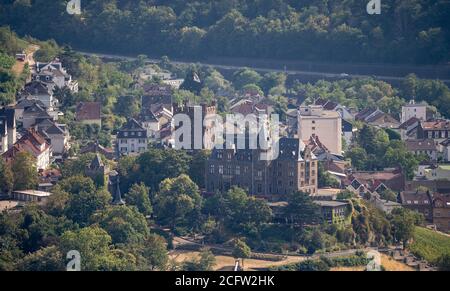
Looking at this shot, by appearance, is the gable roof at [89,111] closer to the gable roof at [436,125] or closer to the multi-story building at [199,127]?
the multi-story building at [199,127]

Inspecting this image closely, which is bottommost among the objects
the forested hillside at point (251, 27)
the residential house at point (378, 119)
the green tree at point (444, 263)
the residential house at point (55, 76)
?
the green tree at point (444, 263)

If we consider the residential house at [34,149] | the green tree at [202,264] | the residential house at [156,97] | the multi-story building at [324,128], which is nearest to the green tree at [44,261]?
the green tree at [202,264]

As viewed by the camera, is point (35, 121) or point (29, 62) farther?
point (29, 62)

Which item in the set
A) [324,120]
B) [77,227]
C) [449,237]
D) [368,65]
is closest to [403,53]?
[368,65]

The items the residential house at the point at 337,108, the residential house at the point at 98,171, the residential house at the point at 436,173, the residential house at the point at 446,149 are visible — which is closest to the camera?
the residential house at the point at 98,171

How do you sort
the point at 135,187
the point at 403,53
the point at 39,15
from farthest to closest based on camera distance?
the point at 39,15
the point at 403,53
the point at 135,187

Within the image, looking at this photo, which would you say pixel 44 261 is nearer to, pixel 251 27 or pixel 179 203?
pixel 179 203

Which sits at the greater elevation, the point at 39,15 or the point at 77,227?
the point at 39,15

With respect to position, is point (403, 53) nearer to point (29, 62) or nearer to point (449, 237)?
point (29, 62)
